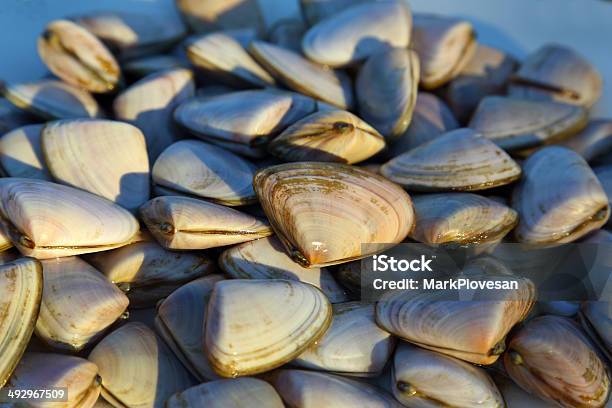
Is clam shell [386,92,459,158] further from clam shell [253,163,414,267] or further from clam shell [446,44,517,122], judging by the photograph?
clam shell [253,163,414,267]

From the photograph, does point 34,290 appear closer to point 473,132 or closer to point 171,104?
point 171,104

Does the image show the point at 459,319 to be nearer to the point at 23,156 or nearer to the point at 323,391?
the point at 323,391

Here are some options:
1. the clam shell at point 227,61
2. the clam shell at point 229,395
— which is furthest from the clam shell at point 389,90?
the clam shell at point 229,395

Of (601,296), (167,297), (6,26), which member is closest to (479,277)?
(601,296)

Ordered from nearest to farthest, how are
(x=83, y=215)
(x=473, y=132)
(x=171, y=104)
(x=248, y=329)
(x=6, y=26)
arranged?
(x=248, y=329), (x=83, y=215), (x=473, y=132), (x=171, y=104), (x=6, y=26)

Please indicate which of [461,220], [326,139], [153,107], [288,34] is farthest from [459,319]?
[288,34]

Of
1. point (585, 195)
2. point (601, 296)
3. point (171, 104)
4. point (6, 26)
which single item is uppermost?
point (6, 26)
